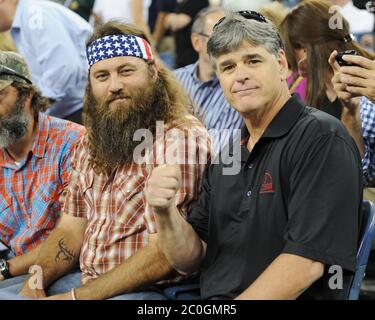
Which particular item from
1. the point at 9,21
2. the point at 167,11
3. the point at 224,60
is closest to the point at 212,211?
the point at 224,60

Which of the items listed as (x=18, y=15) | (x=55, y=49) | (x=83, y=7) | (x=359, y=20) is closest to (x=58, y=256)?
(x=55, y=49)

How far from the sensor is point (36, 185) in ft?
12.0

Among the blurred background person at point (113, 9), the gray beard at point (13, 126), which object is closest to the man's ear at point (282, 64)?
the gray beard at point (13, 126)

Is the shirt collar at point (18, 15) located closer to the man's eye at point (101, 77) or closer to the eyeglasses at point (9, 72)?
the eyeglasses at point (9, 72)

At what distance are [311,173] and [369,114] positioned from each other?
97cm

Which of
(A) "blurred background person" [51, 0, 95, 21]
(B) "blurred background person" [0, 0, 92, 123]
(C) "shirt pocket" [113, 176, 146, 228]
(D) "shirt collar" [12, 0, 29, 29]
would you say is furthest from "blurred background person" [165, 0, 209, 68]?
(C) "shirt pocket" [113, 176, 146, 228]

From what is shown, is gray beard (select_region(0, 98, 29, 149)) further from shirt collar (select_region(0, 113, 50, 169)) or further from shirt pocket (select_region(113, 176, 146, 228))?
shirt pocket (select_region(113, 176, 146, 228))

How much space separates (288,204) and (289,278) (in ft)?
0.87

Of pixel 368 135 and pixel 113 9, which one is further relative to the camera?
pixel 113 9

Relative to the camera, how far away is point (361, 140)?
332 cm

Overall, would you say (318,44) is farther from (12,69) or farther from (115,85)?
(12,69)

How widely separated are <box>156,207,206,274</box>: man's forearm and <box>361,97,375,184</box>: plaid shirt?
0.96 meters

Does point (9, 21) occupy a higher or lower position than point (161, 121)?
higher
